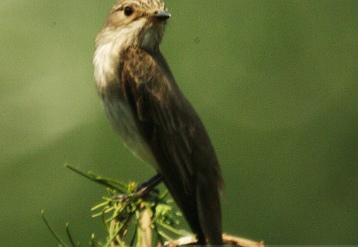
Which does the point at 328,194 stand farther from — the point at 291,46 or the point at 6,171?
the point at 6,171

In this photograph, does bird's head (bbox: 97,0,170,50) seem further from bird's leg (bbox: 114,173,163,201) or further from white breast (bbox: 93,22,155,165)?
bird's leg (bbox: 114,173,163,201)

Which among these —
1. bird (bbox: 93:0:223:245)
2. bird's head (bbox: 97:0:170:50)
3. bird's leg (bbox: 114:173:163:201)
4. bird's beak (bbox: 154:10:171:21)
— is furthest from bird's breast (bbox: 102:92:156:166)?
bird's beak (bbox: 154:10:171:21)

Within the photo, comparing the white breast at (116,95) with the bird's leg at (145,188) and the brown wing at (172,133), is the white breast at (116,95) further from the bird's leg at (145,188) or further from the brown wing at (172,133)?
the bird's leg at (145,188)

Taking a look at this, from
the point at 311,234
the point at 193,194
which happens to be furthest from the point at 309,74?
the point at 193,194

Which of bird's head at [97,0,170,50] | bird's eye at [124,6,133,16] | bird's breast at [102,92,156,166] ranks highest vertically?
bird's eye at [124,6,133,16]

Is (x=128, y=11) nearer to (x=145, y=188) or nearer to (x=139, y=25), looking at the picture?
(x=139, y=25)

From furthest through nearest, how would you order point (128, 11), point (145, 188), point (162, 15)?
point (128, 11)
point (162, 15)
point (145, 188)

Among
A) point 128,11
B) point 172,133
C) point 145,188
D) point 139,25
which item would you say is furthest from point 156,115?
point 145,188
